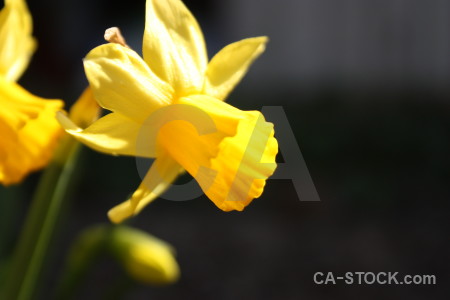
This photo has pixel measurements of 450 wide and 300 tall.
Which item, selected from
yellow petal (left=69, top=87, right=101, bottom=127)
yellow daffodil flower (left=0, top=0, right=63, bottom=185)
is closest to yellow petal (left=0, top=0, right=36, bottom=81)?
yellow daffodil flower (left=0, top=0, right=63, bottom=185)

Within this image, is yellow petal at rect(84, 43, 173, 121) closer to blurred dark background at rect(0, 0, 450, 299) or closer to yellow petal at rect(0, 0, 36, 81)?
yellow petal at rect(0, 0, 36, 81)

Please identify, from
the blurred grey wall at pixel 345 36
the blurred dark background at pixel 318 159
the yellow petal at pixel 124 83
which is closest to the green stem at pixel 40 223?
the yellow petal at pixel 124 83

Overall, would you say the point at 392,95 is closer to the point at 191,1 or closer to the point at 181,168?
the point at 191,1

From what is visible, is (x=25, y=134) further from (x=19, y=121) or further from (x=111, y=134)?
(x=111, y=134)

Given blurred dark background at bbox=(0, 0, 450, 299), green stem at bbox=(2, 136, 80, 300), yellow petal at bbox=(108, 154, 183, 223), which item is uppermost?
yellow petal at bbox=(108, 154, 183, 223)

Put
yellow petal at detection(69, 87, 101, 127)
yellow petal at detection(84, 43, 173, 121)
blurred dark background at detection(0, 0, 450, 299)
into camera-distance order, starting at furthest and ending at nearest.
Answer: blurred dark background at detection(0, 0, 450, 299), yellow petal at detection(69, 87, 101, 127), yellow petal at detection(84, 43, 173, 121)

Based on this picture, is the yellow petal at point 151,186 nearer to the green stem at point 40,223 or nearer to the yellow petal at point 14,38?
the green stem at point 40,223

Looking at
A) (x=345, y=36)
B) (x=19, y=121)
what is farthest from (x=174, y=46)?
(x=345, y=36)

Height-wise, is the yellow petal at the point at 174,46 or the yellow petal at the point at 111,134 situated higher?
the yellow petal at the point at 174,46
